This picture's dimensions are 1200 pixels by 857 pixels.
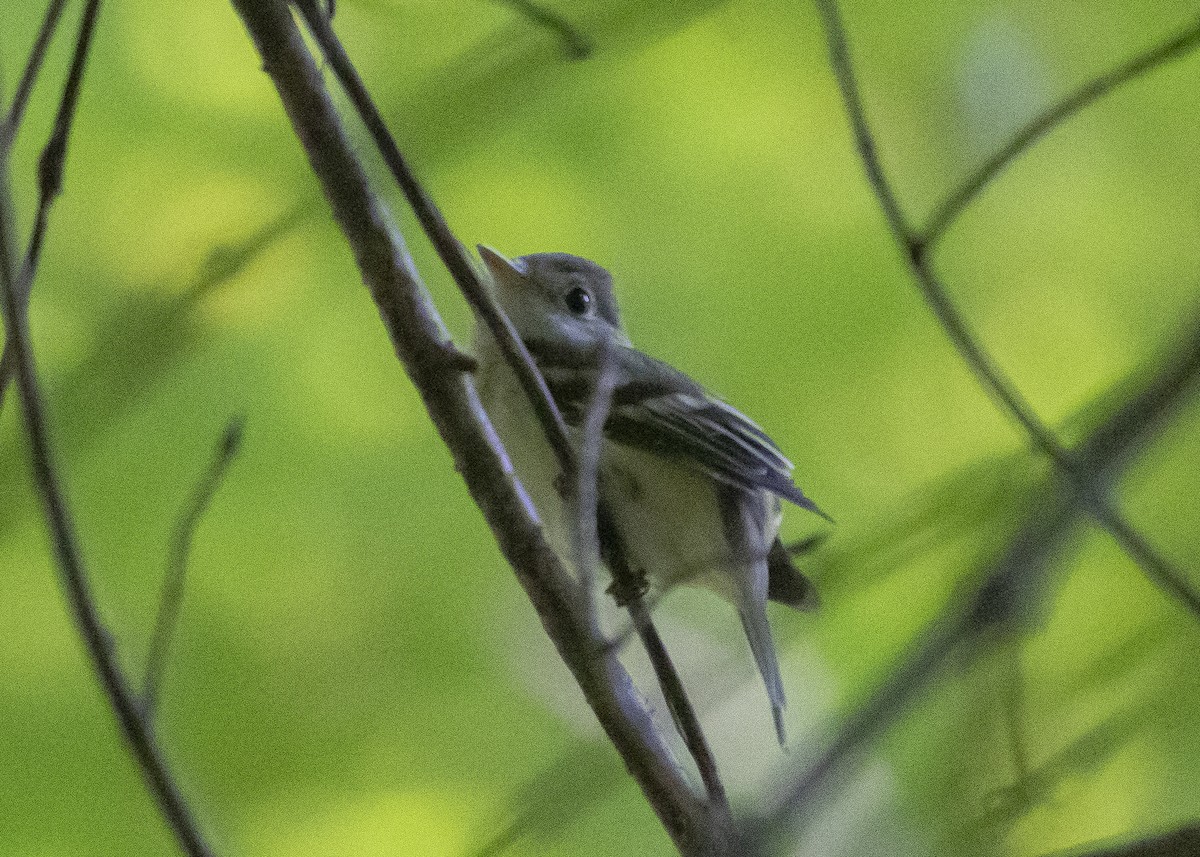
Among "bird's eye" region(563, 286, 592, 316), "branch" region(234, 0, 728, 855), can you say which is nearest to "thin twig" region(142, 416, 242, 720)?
"branch" region(234, 0, 728, 855)

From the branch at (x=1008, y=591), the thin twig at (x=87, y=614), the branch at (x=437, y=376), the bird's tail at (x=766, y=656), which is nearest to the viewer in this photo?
the branch at (x=1008, y=591)

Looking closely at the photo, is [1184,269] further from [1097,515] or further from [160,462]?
[160,462]

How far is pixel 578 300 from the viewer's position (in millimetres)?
900

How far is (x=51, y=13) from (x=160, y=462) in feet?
1.01

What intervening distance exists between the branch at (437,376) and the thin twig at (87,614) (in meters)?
0.16

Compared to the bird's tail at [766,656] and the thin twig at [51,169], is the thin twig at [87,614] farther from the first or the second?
the bird's tail at [766,656]

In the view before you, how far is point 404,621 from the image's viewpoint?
2.67ft

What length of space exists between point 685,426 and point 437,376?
22cm

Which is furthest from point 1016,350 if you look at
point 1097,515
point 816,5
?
point 1097,515

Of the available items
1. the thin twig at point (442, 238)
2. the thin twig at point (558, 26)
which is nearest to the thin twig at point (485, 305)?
the thin twig at point (442, 238)

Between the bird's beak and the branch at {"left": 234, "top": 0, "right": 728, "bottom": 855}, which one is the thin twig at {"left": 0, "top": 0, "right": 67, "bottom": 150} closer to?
the branch at {"left": 234, "top": 0, "right": 728, "bottom": 855}

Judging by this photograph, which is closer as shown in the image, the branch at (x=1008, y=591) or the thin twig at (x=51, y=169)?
the branch at (x=1008, y=591)

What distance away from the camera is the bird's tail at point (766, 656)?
671mm

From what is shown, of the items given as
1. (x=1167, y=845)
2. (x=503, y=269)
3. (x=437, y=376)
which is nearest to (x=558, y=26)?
(x=503, y=269)
